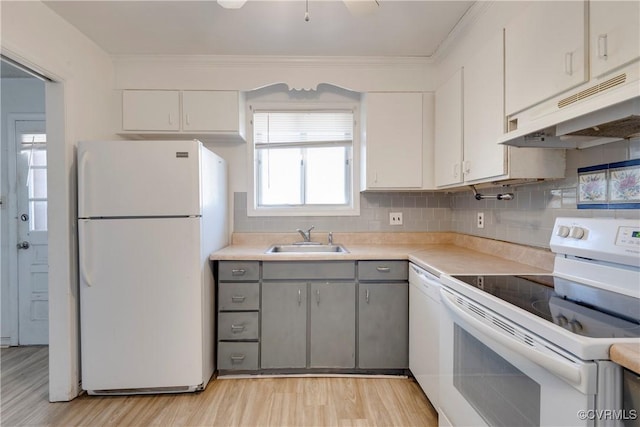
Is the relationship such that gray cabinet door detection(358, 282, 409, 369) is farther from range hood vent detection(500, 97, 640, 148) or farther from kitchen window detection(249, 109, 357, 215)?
range hood vent detection(500, 97, 640, 148)

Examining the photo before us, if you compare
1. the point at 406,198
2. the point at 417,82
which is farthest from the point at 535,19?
the point at 406,198

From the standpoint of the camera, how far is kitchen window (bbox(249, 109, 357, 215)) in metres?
2.84

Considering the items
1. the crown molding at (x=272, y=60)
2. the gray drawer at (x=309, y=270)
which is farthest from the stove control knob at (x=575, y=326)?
the crown molding at (x=272, y=60)

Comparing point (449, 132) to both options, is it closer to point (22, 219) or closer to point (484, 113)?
point (484, 113)

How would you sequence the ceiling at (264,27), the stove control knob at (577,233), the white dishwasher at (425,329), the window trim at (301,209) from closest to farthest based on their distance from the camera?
1. the stove control knob at (577,233)
2. the white dishwasher at (425,329)
3. the ceiling at (264,27)
4. the window trim at (301,209)

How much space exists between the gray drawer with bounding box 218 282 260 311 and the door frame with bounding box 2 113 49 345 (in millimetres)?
2017

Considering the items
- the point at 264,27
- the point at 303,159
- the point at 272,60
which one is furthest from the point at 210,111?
the point at 303,159

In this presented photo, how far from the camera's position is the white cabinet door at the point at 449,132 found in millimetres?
2037

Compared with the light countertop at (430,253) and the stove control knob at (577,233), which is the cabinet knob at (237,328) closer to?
the light countertop at (430,253)

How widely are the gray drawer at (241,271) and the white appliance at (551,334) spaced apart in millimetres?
1228

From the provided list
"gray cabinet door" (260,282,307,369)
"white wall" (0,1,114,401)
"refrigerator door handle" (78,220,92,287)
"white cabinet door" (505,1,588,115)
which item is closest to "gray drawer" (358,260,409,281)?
"gray cabinet door" (260,282,307,369)

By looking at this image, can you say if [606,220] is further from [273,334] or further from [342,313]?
[273,334]

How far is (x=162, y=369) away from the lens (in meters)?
2.00

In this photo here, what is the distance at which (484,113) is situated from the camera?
172cm
